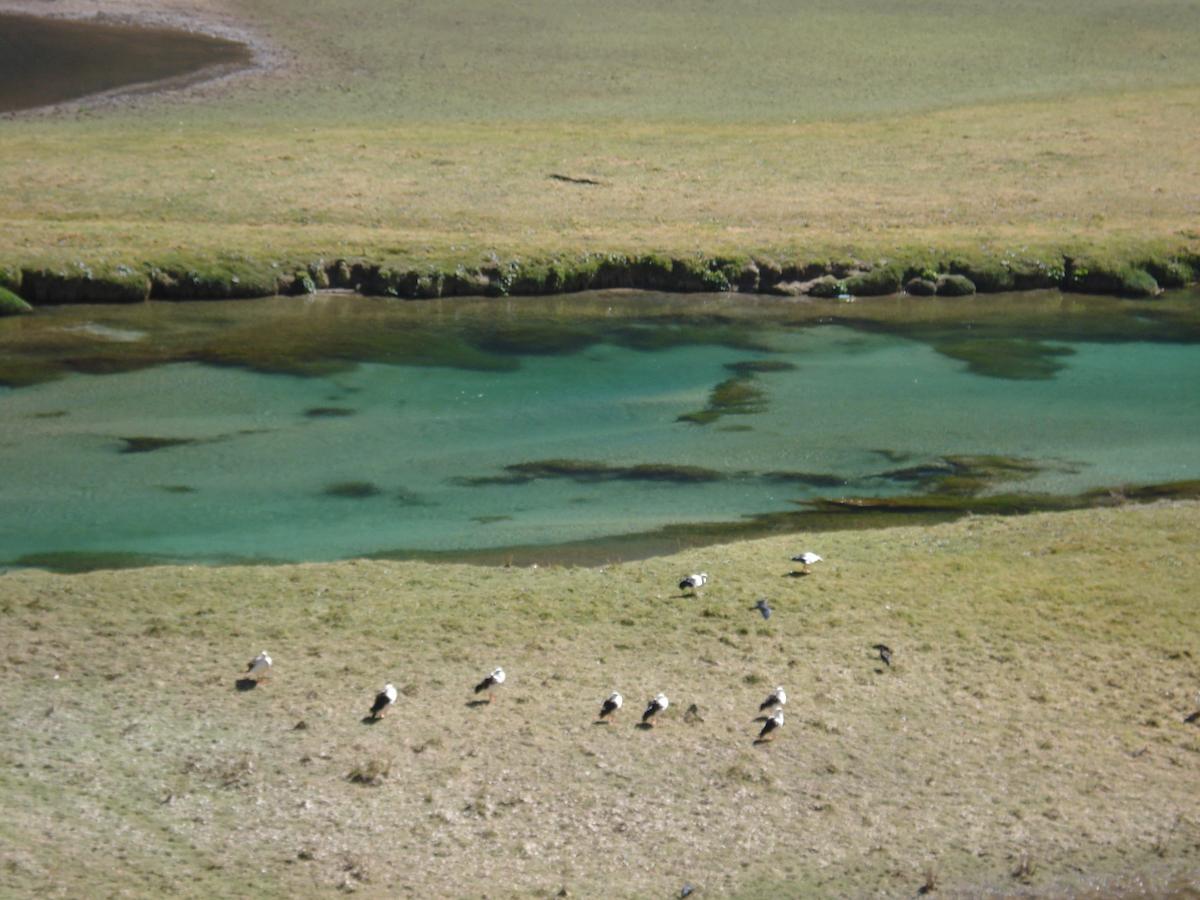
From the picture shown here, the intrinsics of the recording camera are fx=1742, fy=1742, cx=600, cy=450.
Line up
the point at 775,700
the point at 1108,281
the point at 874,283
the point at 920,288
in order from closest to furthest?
the point at 775,700, the point at 874,283, the point at 920,288, the point at 1108,281

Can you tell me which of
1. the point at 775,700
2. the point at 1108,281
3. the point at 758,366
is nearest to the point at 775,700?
the point at 775,700

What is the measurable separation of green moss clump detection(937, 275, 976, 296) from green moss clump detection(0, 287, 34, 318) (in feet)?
61.5

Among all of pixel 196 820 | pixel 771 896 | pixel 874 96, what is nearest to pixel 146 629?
pixel 196 820

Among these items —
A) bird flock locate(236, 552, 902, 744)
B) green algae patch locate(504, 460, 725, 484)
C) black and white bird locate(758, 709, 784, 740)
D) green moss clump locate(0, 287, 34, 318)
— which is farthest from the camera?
green moss clump locate(0, 287, 34, 318)

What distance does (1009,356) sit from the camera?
109ft

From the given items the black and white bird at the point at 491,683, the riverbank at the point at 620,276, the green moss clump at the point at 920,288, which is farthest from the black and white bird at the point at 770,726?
the green moss clump at the point at 920,288

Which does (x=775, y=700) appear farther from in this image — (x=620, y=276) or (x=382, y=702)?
(x=620, y=276)

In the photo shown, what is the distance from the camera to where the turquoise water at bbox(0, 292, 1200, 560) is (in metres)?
23.0

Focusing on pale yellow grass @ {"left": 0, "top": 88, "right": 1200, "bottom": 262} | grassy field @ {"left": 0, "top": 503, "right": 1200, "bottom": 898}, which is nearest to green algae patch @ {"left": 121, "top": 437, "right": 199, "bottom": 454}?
grassy field @ {"left": 0, "top": 503, "right": 1200, "bottom": 898}

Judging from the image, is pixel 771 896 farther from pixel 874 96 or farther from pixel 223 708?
pixel 874 96

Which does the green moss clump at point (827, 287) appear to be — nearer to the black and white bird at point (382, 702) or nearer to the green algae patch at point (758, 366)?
the green algae patch at point (758, 366)

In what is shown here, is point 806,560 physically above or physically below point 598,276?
below

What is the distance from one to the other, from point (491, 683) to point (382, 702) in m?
1.08

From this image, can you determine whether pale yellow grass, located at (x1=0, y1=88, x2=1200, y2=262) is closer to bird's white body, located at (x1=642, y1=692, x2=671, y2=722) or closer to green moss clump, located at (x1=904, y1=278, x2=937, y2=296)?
green moss clump, located at (x1=904, y1=278, x2=937, y2=296)
